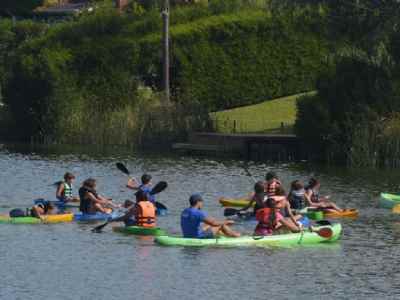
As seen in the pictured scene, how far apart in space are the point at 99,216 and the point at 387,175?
48.7 ft

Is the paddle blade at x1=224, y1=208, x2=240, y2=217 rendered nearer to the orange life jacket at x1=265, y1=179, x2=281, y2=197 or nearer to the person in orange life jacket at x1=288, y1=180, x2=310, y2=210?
the orange life jacket at x1=265, y1=179, x2=281, y2=197

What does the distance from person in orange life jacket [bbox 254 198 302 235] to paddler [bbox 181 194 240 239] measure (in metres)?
0.61

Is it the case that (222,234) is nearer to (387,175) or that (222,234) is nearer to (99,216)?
(99,216)

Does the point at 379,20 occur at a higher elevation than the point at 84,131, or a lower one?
higher

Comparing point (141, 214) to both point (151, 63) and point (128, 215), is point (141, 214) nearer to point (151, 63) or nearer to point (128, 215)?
point (128, 215)

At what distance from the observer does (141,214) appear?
113 feet

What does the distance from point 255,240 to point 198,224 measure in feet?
4.57

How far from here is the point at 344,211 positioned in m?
38.2

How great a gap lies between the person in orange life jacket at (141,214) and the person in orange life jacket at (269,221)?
2.86 m

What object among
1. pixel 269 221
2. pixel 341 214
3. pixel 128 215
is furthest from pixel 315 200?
pixel 128 215

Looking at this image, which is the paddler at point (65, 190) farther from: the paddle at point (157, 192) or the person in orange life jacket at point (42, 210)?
the person in orange life jacket at point (42, 210)

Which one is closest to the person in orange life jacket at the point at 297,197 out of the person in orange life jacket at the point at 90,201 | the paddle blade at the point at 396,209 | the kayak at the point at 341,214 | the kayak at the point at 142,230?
the kayak at the point at 341,214

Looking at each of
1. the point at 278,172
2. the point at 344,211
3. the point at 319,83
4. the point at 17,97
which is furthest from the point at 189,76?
the point at 344,211

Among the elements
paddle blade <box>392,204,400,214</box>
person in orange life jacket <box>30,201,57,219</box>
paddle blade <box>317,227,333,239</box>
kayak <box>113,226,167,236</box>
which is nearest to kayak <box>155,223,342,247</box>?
paddle blade <box>317,227,333,239</box>
